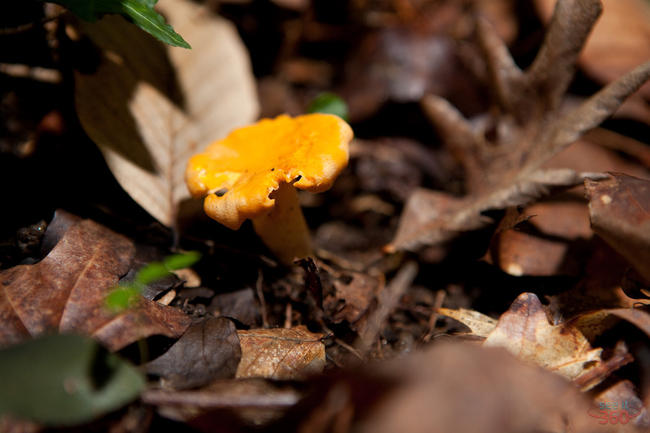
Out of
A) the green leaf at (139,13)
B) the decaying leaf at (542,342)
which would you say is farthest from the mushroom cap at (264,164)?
the decaying leaf at (542,342)

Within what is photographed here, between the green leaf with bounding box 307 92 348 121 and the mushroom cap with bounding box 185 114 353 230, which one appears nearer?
the mushroom cap with bounding box 185 114 353 230

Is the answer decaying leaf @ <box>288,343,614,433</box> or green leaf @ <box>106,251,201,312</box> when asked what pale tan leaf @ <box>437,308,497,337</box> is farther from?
green leaf @ <box>106,251,201,312</box>

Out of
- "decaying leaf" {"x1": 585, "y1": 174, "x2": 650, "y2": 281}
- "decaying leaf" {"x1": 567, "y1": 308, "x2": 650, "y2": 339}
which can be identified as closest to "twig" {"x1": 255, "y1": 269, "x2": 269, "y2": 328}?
"decaying leaf" {"x1": 567, "y1": 308, "x2": 650, "y2": 339}

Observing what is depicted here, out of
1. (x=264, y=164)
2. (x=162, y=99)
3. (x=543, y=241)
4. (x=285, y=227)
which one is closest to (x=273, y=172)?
(x=264, y=164)

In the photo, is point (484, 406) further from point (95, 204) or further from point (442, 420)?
point (95, 204)

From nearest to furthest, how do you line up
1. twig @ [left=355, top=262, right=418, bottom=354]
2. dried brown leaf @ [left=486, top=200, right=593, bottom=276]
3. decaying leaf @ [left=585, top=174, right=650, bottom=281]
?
decaying leaf @ [left=585, top=174, right=650, bottom=281], twig @ [left=355, top=262, right=418, bottom=354], dried brown leaf @ [left=486, top=200, right=593, bottom=276]

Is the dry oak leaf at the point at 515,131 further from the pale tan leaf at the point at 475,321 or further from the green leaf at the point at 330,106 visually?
the green leaf at the point at 330,106
